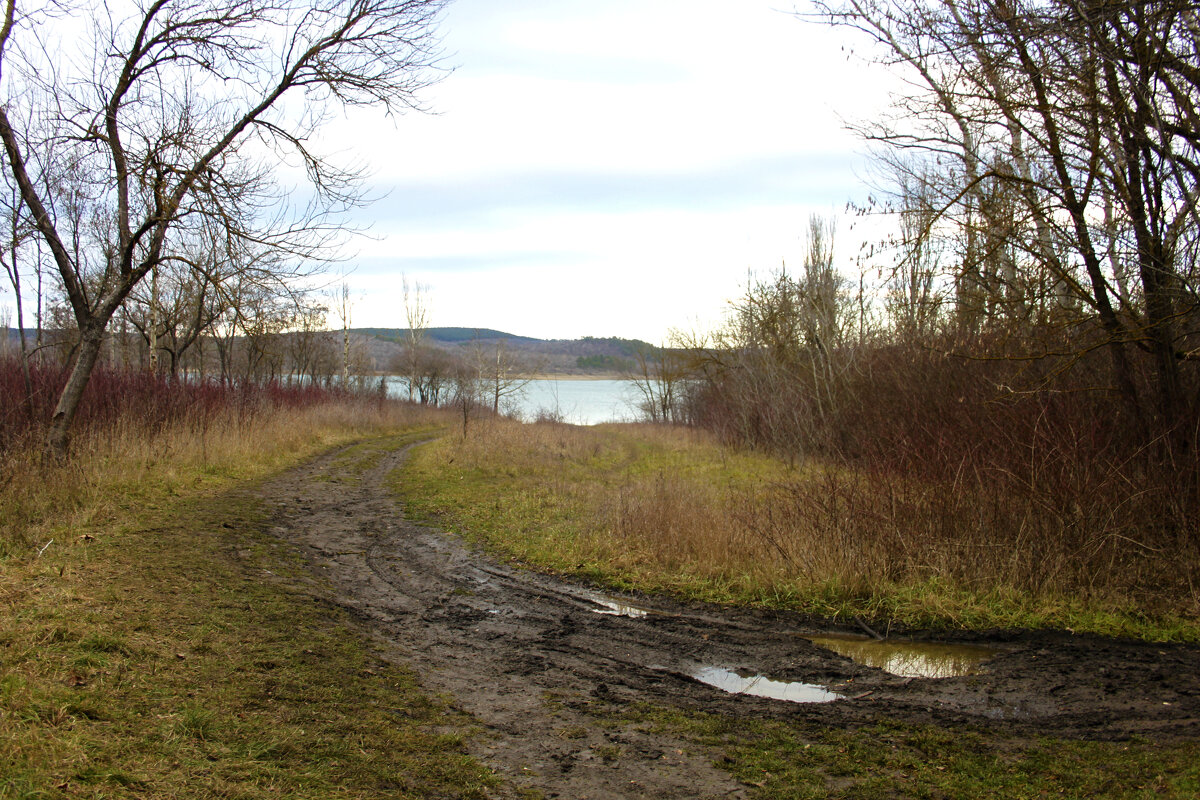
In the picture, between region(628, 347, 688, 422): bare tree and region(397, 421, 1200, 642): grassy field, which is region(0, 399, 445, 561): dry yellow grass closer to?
region(397, 421, 1200, 642): grassy field

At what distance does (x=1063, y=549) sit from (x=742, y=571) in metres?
3.22

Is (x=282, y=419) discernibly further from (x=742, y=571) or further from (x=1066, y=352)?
(x=1066, y=352)

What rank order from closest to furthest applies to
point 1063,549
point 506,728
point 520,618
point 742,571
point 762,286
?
point 506,728
point 520,618
point 1063,549
point 742,571
point 762,286

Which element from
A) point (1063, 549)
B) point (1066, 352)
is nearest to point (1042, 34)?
point (1066, 352)

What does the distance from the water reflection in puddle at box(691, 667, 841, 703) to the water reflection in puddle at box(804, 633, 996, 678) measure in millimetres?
797

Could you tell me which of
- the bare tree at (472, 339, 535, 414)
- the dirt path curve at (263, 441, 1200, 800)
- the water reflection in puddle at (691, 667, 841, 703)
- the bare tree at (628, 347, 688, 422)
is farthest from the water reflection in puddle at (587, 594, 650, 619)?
the bare tree at (628, 347, 688, 422)

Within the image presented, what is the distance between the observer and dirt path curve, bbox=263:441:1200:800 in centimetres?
408

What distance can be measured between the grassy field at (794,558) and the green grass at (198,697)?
361 cm

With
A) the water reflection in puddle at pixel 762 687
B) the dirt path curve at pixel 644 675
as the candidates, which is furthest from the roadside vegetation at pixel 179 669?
the water reflection in puddle at pixel 762 687

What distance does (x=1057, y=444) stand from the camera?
835 cm

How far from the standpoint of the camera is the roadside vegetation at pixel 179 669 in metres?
3.39

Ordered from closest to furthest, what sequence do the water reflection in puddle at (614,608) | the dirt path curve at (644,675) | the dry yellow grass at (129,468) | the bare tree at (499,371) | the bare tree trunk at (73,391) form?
the dirt path curve at (644,675) < the water reflection in puddle at (614,608) < the dry yellow grass at (129,468) < the bare tree trunk at (73,391) < the bare tree at (499,371)

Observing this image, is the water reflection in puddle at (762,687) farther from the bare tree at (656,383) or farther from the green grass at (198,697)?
the bare tree at (656,383)

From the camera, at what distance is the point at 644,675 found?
5.43 meters
